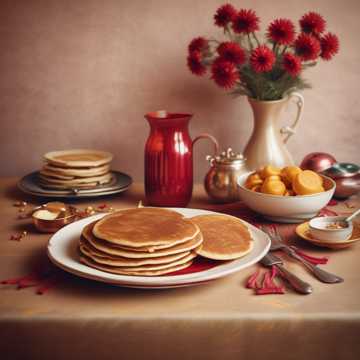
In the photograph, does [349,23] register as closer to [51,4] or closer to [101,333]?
[51,4]

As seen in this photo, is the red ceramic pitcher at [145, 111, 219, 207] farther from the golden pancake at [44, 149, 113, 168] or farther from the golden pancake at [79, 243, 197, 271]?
the golden pancake at [79, 243, 197, 271]

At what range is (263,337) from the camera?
84 cm

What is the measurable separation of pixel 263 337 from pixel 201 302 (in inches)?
4.5

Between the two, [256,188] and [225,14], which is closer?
[256,188]

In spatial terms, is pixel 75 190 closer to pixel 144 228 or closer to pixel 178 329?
pixel 144 228

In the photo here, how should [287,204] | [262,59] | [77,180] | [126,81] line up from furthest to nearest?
[126,81]
[77,180]
[262,59]
[287,204]

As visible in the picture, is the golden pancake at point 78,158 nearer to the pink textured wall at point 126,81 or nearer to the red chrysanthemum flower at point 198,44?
the pink textured wall at point 126,81

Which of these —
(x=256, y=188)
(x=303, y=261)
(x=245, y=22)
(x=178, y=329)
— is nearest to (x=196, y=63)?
(x=245, y=22)

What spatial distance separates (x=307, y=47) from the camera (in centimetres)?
135

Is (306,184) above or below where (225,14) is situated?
below

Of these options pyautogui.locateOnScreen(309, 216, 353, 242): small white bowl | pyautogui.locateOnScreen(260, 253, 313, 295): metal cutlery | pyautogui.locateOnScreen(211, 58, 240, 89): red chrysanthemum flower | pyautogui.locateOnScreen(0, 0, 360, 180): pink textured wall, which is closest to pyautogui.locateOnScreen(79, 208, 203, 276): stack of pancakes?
pyautogui.locateOnScreen(260, 253, 313, 295): metal cutlery

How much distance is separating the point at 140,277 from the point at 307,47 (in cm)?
78

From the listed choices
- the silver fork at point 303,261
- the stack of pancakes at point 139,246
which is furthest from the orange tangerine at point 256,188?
the stack of pancakes at point 139,246

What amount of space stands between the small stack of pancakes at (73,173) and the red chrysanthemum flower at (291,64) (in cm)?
54
